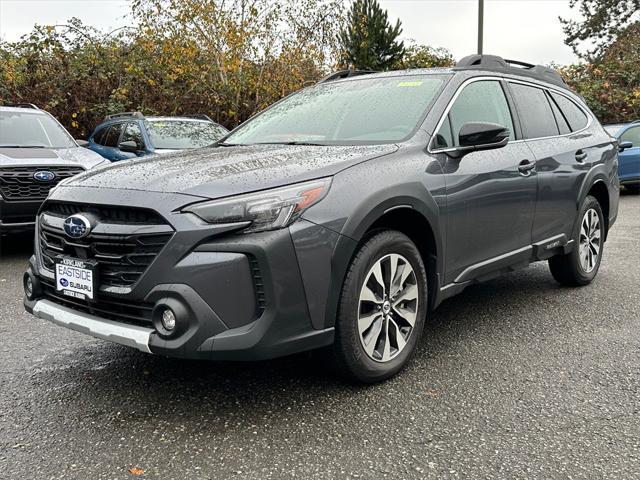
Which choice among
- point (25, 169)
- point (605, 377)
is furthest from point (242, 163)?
point (25, 169)

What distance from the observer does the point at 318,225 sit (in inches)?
104

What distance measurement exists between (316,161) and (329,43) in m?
15.8

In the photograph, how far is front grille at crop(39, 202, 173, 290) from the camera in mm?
2555

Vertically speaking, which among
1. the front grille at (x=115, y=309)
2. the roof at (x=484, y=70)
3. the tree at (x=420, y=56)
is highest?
the tree at (x=420, y=56)

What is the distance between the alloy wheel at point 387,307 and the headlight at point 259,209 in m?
0.56

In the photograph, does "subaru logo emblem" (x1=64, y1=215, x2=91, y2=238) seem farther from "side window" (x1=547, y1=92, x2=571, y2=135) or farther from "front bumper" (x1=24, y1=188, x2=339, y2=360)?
"side window" (x1=547, y1=92, x2=571, y2=135)

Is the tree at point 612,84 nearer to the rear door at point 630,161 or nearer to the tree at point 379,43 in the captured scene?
the rear door at point 630,161

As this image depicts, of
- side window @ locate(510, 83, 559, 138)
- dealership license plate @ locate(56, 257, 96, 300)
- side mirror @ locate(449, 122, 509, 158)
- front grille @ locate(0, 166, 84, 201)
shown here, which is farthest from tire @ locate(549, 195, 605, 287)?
front grille @ locate(0, 166, 84, 201)

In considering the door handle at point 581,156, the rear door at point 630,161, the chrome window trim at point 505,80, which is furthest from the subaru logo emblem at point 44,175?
the rear door at point 630,161

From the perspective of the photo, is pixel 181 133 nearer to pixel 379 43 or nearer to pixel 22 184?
pixel 22 184

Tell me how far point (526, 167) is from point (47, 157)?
503 centimetres

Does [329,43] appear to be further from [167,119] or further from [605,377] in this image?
[605,377]

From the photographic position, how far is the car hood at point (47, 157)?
633 centimetres

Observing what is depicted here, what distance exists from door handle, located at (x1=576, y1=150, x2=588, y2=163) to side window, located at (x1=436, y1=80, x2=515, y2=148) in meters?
0.89
